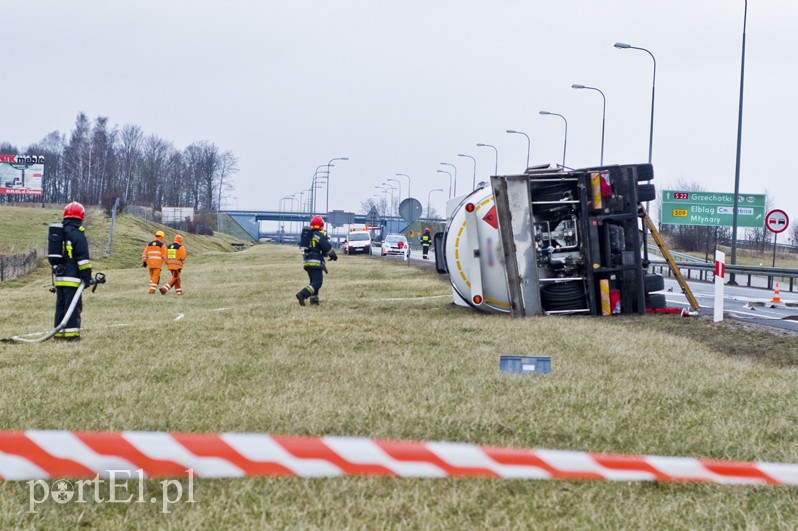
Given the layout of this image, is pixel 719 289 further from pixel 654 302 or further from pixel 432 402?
pixel 432 402

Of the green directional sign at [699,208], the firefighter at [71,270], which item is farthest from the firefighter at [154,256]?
the green directional sign at [699,208]

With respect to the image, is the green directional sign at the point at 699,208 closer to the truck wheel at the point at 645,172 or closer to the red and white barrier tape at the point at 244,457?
the truck wheel at the point at 645,172

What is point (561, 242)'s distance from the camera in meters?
14.9

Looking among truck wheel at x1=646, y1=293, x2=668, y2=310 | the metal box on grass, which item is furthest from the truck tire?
the metal box on grass

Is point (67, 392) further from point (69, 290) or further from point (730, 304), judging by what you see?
point (730, 304)

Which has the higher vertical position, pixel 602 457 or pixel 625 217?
pixel 625 217

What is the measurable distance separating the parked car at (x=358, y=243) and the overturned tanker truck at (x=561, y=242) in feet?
155

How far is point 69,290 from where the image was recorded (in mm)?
12164

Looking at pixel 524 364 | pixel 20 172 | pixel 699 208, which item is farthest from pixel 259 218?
pixel 524 364

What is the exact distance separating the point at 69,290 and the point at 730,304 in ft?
47.6

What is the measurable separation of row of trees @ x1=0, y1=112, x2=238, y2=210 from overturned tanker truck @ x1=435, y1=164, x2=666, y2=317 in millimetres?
84223

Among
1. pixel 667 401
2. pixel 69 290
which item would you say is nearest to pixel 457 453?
pixel 667 401

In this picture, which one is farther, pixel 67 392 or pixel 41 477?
pixel 67 392

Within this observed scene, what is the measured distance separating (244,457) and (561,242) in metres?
11.6
